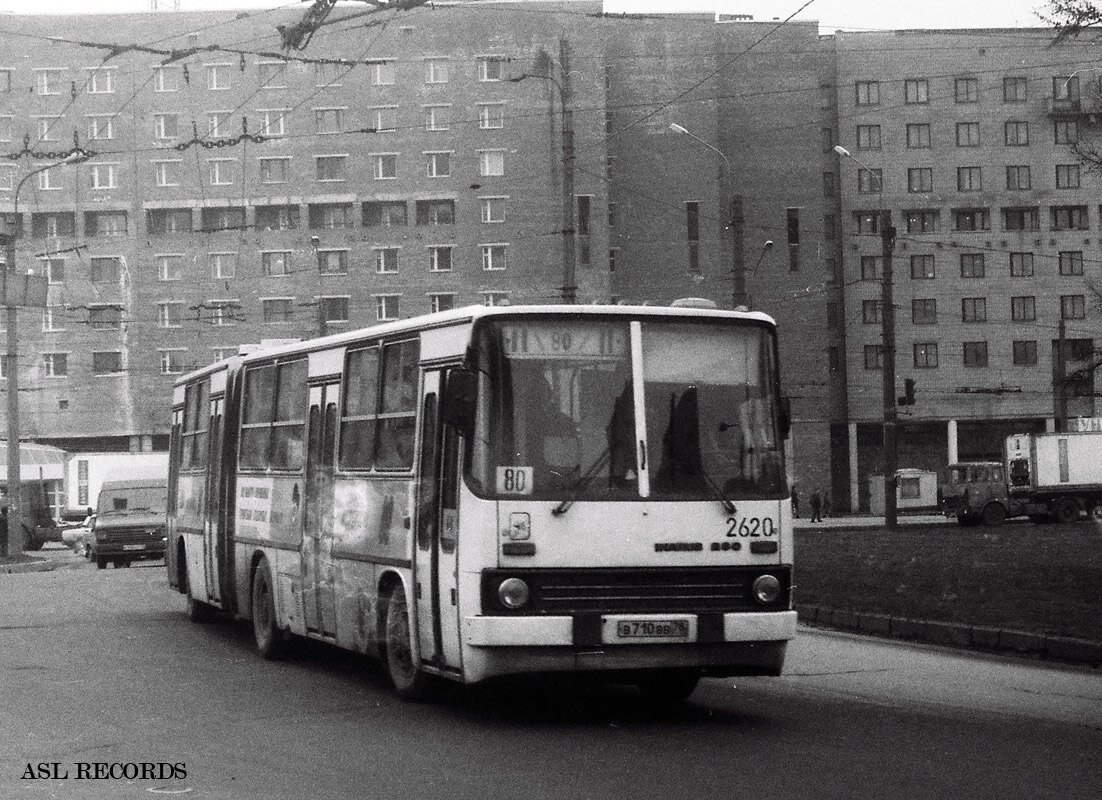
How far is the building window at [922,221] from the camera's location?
273 feet

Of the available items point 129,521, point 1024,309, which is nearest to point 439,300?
point 1024,309

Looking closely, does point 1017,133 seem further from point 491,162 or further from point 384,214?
point 384,214

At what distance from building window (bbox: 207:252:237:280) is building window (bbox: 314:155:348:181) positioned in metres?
5.37

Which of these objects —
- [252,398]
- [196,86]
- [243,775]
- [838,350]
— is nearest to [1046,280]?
[838,350]

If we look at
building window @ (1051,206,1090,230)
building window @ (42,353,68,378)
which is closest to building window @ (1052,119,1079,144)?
building window @ (1051,206,1090,230)

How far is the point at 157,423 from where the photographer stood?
7906cm

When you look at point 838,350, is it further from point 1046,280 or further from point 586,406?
point 586,406

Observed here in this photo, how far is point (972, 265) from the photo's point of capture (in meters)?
83.9

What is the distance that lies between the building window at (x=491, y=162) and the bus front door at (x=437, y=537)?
223 ft

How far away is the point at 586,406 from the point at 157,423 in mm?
70582

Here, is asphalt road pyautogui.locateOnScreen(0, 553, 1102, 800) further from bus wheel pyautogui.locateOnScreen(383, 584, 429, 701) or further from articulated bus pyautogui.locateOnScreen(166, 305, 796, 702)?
articulated bus pyautogui.locateOnScreen(166, 305, 796, 702)

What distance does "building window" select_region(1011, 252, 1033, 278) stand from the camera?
84062 mm

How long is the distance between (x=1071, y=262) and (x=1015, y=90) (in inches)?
337

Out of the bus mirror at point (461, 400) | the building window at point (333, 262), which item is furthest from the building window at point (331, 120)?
the bus mirror at point (461, 400)
